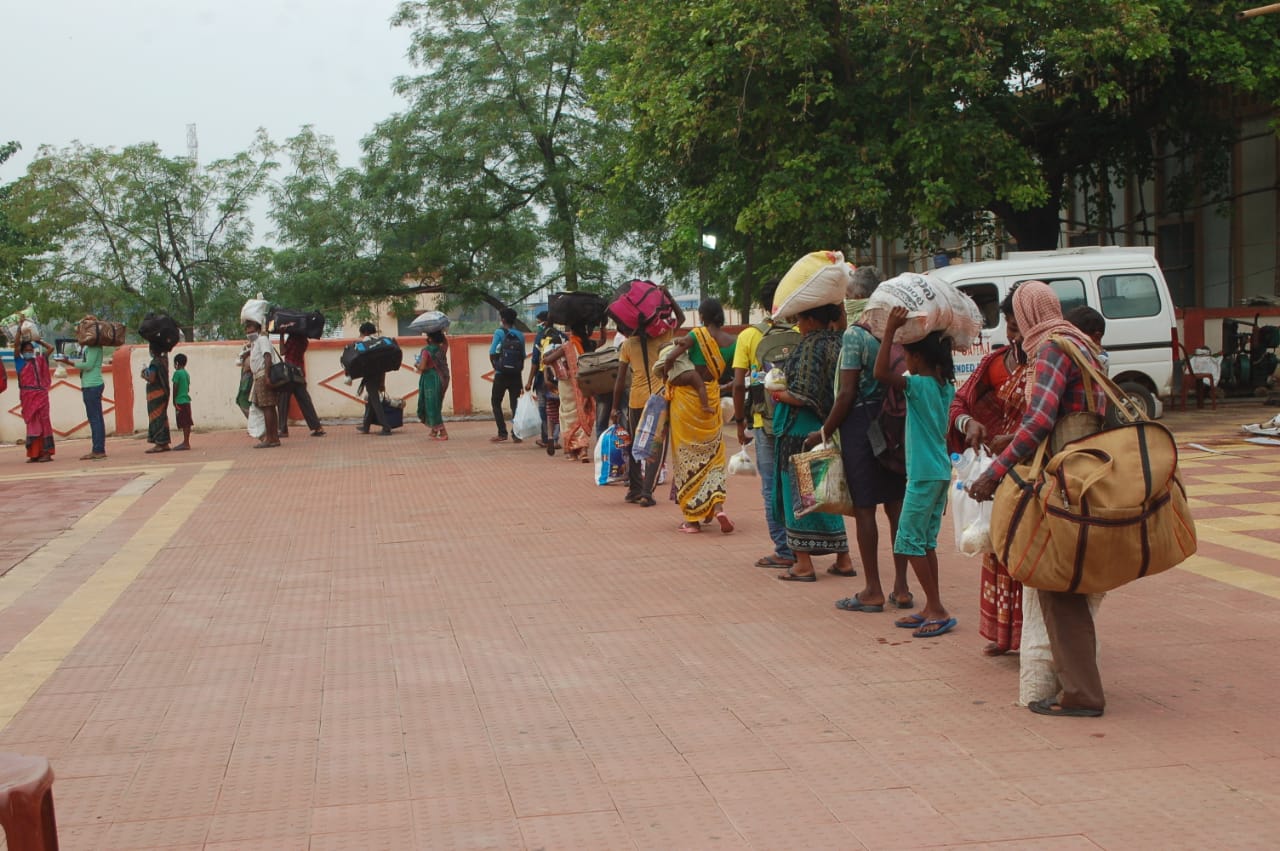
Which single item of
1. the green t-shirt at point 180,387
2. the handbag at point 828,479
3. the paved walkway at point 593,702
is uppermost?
the green t-shirt at point 180,387

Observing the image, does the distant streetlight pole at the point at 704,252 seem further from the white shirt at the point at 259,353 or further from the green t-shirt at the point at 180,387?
the green t-shirt at the point at 180,387

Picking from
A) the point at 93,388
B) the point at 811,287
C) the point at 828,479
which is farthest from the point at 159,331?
the point at 828,479

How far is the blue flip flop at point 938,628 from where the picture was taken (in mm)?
6145

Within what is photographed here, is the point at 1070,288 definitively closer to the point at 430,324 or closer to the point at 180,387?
the point at 430,324

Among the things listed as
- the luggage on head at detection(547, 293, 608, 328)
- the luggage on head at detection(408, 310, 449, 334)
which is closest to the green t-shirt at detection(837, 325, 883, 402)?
the luggage on head at detection(547, 293, 608, 328)

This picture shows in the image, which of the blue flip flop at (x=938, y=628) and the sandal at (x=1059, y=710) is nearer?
the sandal at (x=1059, y=710)

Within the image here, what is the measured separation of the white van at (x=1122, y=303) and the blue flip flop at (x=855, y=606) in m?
9.21

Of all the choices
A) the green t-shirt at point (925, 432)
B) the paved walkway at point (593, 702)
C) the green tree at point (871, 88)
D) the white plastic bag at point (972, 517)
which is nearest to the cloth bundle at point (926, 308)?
the green t-shirt at point (925, 432)

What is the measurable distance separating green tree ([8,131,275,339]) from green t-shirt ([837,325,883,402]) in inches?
1039

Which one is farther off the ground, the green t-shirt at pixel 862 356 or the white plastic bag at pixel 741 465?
the green t-shirt at pixel 862 356

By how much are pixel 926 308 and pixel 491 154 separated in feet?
77.7

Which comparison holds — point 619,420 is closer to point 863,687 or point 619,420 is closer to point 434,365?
point 863,687

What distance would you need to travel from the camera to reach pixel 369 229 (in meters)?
29.4

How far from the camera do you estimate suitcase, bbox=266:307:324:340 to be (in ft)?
62.9
